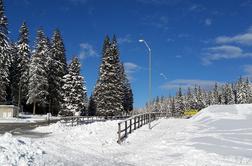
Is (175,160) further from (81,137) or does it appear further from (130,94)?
(130,94)

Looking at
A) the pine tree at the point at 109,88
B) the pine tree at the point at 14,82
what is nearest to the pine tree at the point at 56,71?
the pine tree at the point at 14,82

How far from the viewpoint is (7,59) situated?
61312 millimetres

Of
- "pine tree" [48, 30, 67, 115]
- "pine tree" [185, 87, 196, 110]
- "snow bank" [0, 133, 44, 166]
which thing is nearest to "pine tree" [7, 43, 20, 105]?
"pine tree" [48, 30, 67, 115]

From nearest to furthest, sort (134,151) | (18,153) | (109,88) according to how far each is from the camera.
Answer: (18,153) < (134,151) < (109,88)

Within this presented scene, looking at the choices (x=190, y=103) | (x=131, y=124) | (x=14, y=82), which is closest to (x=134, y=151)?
(x=131, y=124)

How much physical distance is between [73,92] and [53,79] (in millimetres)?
7333

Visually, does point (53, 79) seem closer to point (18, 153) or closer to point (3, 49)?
point (3, 49)

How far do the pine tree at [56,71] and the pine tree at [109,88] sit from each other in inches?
341

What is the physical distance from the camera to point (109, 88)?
68.1 metres

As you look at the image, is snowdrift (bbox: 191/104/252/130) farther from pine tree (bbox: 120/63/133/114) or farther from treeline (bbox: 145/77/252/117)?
treeline (bbox: 145/77/252/117)

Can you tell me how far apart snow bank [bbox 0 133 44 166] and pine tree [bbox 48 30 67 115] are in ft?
194

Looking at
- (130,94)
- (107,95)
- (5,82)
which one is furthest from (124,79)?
(5,82)

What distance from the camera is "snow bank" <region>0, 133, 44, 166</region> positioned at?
1031cm

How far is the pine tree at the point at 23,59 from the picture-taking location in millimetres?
71125
